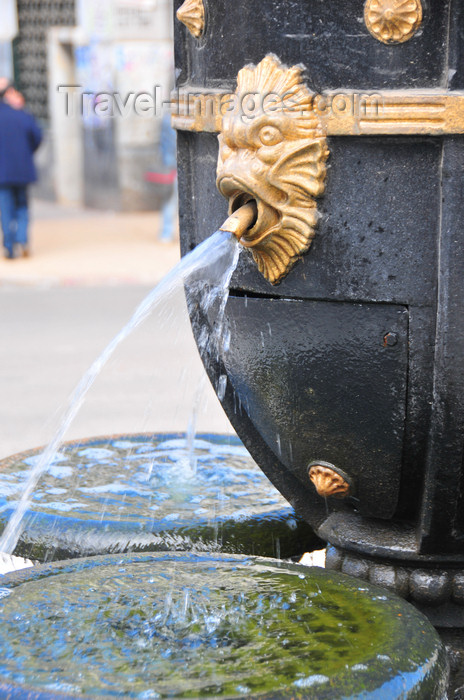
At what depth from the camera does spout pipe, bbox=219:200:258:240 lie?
2219 mm

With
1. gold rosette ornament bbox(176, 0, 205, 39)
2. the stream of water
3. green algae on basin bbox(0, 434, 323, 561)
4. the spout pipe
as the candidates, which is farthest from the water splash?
gold rosette ornament bbox(176, 0, 205, 39)

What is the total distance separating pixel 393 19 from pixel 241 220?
1.54ft

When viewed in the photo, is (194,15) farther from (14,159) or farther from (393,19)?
(14,159)

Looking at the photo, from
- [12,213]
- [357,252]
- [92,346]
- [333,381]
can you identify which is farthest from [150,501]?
[12,213]

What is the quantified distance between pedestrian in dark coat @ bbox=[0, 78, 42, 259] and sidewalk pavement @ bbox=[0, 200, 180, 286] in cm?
42

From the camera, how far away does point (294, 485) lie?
8.49 feet

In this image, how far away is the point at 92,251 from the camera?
12.3m

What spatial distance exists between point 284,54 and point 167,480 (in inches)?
50.0

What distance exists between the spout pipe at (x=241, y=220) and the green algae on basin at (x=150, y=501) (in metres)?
0.78

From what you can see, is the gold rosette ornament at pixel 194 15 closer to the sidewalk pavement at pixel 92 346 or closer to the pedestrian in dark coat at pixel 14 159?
the sidewalk pavement at pixel 92 346

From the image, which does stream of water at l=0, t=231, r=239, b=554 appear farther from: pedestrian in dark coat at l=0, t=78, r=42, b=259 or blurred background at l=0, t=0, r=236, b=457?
pedestrian in dark coat at l=0, t=78, r=42, b=259

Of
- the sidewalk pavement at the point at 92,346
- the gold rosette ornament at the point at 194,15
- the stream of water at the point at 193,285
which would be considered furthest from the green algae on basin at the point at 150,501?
the gold rosette ornament at the point at 194,15

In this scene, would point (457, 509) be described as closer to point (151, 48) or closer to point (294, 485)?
point (294, 485)

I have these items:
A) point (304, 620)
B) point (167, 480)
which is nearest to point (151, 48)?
point (167, 480)
